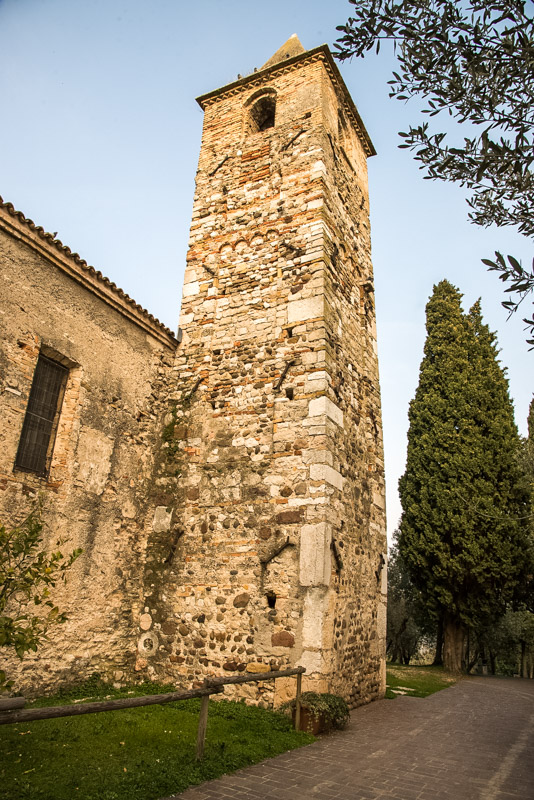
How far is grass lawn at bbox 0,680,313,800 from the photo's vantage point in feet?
13.4

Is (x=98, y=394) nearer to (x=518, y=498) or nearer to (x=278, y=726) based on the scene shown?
(x=278, y=726)

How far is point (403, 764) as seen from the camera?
5.32 meters

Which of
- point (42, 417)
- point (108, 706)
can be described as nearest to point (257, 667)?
point (108, 706)

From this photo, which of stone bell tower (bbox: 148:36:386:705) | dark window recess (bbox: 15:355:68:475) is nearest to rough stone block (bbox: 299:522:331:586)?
stone bell tower (bbox: 148:36:386:705)

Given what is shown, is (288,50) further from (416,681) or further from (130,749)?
(416,681)

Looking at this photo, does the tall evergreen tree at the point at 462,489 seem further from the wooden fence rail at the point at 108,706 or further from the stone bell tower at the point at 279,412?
the wooden fence rail at the point at 108,706

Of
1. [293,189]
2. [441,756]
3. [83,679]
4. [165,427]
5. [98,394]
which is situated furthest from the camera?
[293,189]

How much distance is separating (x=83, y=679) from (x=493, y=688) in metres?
10.4

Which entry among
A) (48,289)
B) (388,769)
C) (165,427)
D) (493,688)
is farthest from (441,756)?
(493,688)

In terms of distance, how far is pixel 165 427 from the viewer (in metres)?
9.39

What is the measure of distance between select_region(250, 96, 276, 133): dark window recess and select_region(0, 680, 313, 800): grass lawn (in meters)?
11.5

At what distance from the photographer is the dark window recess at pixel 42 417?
7.11 metres

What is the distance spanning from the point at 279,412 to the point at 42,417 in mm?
3560

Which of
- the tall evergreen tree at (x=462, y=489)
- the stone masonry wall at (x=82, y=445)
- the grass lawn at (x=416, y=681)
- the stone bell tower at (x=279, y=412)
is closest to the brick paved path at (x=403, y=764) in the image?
the stone bell tower at (x=279, y=412)
